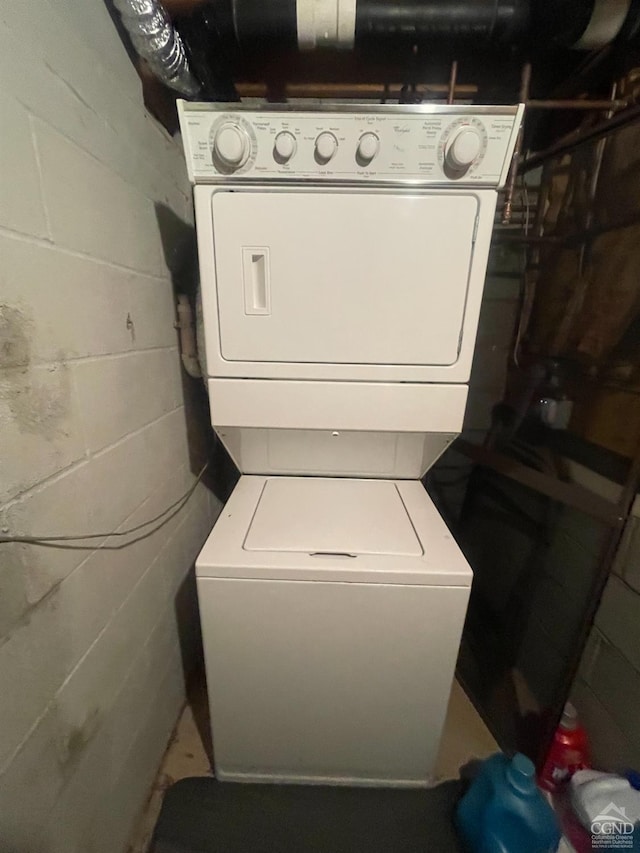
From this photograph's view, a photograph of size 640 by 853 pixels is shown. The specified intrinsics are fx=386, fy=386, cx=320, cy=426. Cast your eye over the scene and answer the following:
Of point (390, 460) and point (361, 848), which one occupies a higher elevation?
point (390, 460)

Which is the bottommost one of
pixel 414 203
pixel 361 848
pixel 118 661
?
pixel 361 848

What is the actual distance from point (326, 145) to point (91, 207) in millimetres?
514

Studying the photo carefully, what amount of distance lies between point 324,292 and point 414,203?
0.29 metres

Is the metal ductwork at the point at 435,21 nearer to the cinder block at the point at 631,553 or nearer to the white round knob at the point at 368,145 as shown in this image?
the white round knob at the point at 368,145

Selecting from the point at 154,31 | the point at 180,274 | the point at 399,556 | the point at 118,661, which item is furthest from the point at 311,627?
Answer: the point at 154,31

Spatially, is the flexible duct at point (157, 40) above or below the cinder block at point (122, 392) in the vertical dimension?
above

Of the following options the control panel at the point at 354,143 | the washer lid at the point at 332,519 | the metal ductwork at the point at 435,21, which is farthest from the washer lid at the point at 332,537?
the metal ductwork at the point at 435,21

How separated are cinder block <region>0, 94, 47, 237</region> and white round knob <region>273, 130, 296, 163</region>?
18.1 inches

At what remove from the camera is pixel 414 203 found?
905mm

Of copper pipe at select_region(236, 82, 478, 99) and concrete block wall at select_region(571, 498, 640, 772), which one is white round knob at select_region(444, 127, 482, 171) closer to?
copper pipe at select_region(236, 82, 478, 99)

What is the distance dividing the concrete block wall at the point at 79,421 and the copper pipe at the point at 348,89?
0.34 metres

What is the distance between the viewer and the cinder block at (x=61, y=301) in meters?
0.61

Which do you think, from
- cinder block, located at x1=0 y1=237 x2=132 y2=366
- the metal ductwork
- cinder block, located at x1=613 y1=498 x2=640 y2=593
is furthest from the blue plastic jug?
the metal ductwork

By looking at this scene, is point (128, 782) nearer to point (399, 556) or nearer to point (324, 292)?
point (399, 556)
